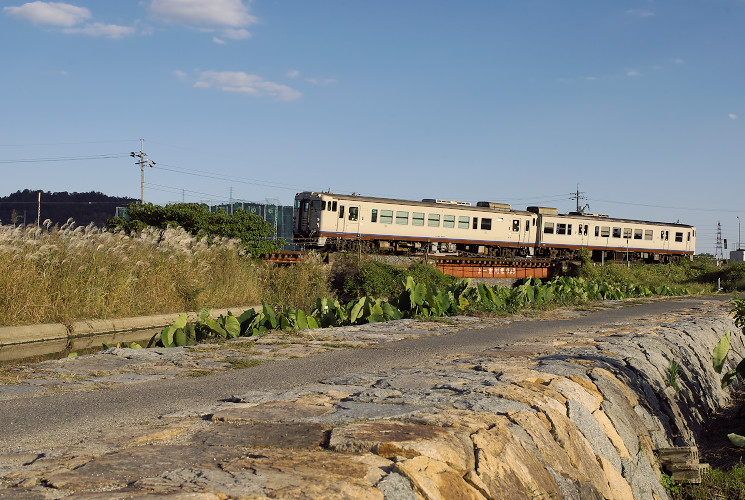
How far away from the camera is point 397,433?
3000 mm

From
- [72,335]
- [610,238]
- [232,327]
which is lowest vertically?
[72,335]

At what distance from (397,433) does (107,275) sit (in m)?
10.5

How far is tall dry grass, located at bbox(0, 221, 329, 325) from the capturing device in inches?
417

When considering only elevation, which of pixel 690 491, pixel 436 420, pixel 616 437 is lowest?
pixel 690 491

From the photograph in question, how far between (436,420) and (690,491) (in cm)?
260

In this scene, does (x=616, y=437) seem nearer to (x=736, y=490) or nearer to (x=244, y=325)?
(x=736, y=490)

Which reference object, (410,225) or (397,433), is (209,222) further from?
(397,433)

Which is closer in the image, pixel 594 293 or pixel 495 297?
pixel 495 297

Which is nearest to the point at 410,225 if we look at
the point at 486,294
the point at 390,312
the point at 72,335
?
the point at 486,294

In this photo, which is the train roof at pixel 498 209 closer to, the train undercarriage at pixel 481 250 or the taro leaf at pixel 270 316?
the train undercarriage at pixel 481 250

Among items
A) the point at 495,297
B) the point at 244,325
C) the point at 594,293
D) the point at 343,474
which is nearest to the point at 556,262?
the point at 594,293

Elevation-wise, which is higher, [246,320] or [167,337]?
[246,320]

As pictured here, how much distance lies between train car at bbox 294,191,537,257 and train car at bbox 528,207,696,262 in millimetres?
1646

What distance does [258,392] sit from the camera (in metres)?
4.43
